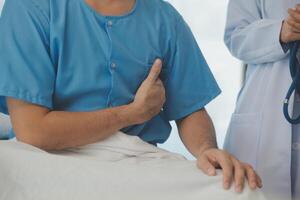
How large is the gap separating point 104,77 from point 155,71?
135mm

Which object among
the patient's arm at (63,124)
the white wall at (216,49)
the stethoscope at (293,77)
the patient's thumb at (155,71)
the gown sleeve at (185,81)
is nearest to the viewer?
the patient's arm at (63,124)

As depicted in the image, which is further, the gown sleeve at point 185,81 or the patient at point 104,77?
the gown sleeve at point 185,81

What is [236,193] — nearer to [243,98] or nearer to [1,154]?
[1,154]

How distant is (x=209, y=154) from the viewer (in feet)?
3.90

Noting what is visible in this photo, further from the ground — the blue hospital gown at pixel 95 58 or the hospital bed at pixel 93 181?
the blue hospital gown at pixel 95 58

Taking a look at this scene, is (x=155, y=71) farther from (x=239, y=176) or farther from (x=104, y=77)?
(x=239, y=176)

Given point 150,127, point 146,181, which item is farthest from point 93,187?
point 150,127

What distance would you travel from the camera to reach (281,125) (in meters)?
1.69

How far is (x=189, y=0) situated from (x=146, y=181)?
6.13 ft

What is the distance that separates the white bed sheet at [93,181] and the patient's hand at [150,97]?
8.8 inches

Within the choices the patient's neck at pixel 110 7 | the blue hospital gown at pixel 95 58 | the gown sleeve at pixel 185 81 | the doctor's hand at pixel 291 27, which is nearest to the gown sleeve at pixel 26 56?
the blue hospital gown at pixel 95 58

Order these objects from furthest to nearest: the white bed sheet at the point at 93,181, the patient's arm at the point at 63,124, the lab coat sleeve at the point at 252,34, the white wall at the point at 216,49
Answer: the white wall at the point at 216,49 < the lab coat sleeve at the point at 252,34 < the patient's arm at the point at 63,124 < the white bed sheet at the point at 93,181

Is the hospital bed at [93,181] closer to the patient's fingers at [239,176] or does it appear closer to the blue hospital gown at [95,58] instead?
the patient's fingers at [239,176]

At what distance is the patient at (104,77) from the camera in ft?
3.88
